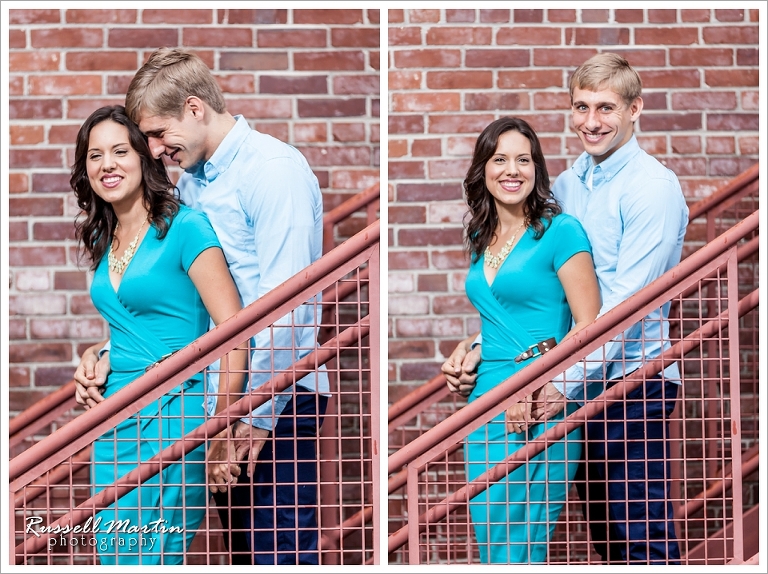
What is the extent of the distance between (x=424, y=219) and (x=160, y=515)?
56.4 inches

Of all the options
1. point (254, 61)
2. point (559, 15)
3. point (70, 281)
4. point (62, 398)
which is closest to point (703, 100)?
point (559, 15)

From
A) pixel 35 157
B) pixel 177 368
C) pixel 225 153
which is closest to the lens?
pixel 177 368

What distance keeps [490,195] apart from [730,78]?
41.4 inches

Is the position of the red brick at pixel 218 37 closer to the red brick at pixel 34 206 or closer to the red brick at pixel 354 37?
the red brick at pixel 354 37

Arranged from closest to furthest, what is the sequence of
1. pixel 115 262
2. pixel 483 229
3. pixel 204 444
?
pixel 204 444
pixel 115 262
pixel 483 229

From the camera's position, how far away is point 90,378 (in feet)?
11.2

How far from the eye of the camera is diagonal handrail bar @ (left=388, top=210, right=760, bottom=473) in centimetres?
298

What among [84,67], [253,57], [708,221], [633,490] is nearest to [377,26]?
[253,57]

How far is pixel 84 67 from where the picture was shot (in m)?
3.64

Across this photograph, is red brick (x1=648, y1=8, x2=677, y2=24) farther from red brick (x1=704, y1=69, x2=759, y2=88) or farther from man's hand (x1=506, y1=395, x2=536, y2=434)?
man's hand (x1=506, y1=395, x2=536, y2=434)

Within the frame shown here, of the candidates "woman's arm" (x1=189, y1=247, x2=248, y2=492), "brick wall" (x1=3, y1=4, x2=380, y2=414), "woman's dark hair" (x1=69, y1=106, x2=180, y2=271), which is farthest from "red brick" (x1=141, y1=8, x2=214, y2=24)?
"woman's arm" (x1=189, y1=247, x2=248, y2=492)

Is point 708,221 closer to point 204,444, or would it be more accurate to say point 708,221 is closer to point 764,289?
point 764,289

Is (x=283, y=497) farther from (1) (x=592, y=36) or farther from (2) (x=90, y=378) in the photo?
(1) (x=592, y=36)

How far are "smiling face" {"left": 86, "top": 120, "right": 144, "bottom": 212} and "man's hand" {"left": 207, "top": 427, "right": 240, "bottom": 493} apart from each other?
0.88 m
